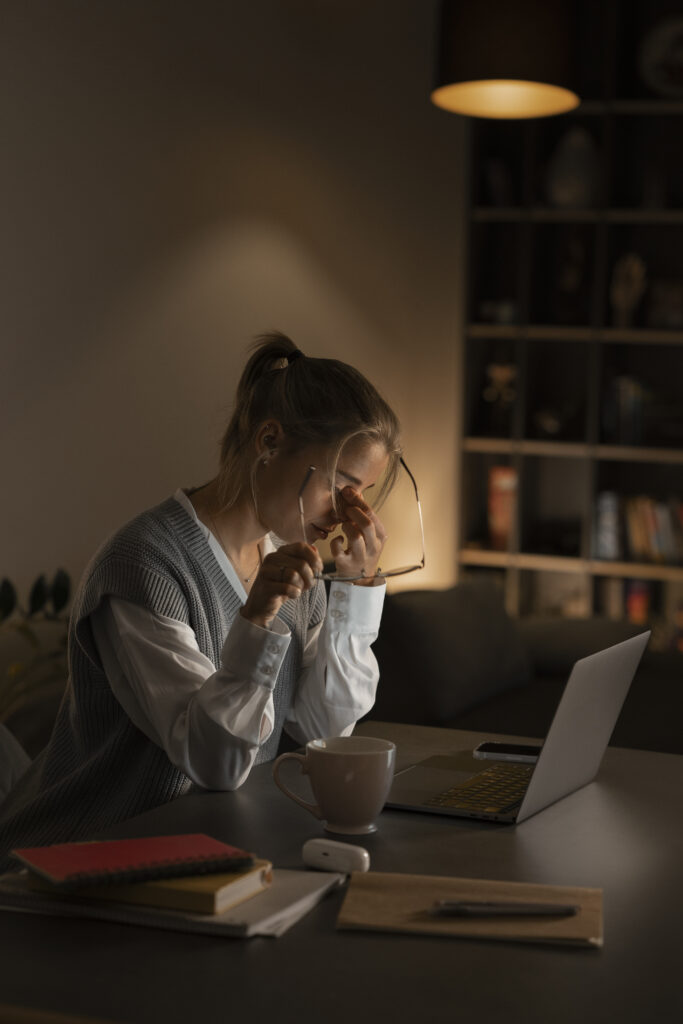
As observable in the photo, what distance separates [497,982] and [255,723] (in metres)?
0.54

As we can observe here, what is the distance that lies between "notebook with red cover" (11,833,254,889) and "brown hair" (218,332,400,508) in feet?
1.95

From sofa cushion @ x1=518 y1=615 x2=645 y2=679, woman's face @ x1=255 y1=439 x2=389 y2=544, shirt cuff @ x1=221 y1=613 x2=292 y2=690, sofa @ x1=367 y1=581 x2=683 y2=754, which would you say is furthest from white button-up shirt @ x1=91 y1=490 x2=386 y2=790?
sofa cushion @ x1=518 y1=615 x2=645 y2=679

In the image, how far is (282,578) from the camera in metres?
1.31

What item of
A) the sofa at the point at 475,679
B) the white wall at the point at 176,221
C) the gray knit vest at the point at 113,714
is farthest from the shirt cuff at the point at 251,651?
the sofa at the point at 475,679

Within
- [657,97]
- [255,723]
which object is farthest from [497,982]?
[657,97]

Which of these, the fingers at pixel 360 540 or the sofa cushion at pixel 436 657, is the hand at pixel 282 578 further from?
the sofa cushion at pixel 436 657

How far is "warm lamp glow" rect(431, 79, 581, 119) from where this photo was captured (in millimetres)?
3170

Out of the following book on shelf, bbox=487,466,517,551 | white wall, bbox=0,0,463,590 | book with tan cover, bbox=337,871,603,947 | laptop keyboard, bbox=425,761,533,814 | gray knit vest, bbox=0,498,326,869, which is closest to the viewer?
book with tan cover, bbox=337,871,603,947

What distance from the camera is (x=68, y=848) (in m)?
1.04

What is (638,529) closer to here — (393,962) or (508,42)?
(508,42)

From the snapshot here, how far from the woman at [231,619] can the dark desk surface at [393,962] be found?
0.66 feet

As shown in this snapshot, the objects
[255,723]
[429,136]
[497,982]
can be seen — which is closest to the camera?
[497,982]

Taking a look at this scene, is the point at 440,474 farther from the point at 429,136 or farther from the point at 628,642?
the point at 628,642

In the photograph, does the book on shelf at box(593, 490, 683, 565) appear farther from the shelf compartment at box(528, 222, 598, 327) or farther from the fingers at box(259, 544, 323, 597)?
Answer: the fingers at box(259, 544, 323, 597)
